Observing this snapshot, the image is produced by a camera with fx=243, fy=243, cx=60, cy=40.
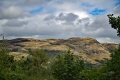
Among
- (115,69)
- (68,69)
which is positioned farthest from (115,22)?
(68,69)

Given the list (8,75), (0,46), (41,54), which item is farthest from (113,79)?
(41,54)

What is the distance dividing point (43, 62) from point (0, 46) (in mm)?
62252

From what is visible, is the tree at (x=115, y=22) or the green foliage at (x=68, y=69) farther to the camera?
the green foliage at (x=68, y=69)

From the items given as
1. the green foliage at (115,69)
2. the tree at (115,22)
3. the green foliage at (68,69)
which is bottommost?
the green foliage at (68,69)

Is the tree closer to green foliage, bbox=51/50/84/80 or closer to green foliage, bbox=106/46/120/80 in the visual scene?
green foliage, bbox=106/46/120/80

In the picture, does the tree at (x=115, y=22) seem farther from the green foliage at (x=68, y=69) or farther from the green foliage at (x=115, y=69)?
the green foliage at (x=68, y=69)

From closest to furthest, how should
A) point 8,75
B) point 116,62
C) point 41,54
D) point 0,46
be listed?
point 116,62 < point 8,75 < point 0,46 < point 41,54

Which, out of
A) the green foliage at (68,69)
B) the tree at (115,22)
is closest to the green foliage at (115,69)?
the tree at (115,22)

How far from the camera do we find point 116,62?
36.5ft

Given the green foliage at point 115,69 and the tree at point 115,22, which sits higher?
the tree at point 115,22

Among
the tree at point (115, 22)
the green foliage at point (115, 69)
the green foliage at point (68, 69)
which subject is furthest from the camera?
the green foliage at point (68, 69)

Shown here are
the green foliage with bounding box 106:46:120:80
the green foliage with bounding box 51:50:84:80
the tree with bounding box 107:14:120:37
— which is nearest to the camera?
the green foliage with bounding box 106:46:120:80

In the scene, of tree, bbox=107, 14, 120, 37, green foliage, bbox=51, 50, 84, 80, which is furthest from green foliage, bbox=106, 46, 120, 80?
green foliage, bbox=51, 50, 84, 80

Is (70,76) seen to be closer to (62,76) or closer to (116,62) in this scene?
(62,76)
